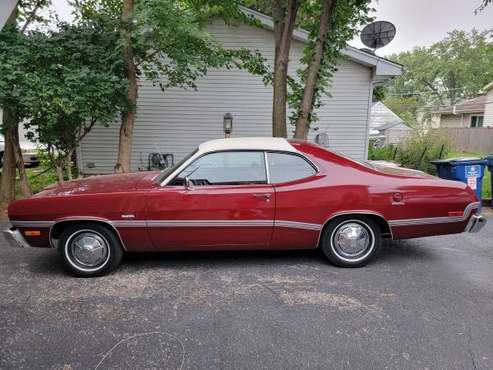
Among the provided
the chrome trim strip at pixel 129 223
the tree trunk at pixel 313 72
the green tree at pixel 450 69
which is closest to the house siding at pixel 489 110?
the green tree at pixel 450 69

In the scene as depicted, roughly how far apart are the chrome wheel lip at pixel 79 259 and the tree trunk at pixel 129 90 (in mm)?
3452

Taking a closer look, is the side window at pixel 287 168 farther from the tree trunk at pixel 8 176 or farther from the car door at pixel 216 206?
the tree trunk at pixel 8 176

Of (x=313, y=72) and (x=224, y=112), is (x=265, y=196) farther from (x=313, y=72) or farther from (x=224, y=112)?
(x=224, y=112)

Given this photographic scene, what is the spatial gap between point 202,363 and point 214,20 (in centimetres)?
905

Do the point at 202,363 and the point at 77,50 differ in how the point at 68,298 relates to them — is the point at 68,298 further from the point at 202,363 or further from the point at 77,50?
the point at 77,50

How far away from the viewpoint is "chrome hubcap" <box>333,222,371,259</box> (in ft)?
12.6

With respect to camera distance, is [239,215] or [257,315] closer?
[257,315]

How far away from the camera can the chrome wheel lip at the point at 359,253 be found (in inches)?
151

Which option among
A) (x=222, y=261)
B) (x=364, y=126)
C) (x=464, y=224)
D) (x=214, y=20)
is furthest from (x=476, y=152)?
(x=222, y=261)

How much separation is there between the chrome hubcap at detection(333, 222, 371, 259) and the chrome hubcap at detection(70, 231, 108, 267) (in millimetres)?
2599

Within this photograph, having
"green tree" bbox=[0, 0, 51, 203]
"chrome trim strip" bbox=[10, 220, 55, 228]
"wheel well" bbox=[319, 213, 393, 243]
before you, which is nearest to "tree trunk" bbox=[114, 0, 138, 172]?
"green tree" bbox=[0, 0, 51, 203]

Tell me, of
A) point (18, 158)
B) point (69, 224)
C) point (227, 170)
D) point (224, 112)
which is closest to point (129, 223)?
point (69, 224)

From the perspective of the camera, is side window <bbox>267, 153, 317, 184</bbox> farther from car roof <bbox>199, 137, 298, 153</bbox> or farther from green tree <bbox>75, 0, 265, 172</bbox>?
green tree <bbox>75, 0, 265, 172</bbox>

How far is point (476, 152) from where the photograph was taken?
68.6 feet
